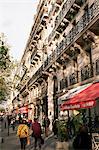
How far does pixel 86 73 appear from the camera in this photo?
21.2 m

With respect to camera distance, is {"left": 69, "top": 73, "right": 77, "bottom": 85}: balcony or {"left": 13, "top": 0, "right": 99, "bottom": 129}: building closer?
{"left": 13, "top": 0, "right": 99, "bottom": 129}: building

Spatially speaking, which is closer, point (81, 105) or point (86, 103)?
point (86, 103)

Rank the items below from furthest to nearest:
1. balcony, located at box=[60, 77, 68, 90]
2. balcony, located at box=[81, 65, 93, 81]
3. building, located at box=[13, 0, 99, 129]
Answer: balcony, located at box=[60, 77, 68, 90]
balcony, located at box=[81, 65, 93, 81]
building, located at box=[13, 0, 99, 129]

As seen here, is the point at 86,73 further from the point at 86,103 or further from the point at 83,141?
the point at 86,103

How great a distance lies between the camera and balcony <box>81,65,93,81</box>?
2039cm

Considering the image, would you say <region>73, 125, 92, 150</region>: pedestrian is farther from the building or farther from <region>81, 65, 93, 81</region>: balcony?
<region>81, 65, 93, 81</region>: balcony

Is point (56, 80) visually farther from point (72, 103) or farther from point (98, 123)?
point (72, 103)

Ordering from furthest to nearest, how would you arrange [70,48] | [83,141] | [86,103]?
[70,48], [83,141], [86,103]

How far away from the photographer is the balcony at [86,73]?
20.4 metres

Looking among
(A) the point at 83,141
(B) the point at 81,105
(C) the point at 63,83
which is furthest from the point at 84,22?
(B) the point at 81,105

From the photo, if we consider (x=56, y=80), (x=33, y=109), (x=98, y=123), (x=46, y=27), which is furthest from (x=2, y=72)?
(x=33, y=109)

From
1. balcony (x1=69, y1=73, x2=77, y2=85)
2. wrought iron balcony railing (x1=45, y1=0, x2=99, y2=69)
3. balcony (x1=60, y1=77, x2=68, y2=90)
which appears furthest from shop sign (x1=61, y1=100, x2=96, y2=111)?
balcony (x1=60, y1=77, x2=68, y2=90)

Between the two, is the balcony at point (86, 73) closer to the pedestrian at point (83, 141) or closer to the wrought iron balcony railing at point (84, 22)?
the wrought iron balcony railing at point (84, 22)

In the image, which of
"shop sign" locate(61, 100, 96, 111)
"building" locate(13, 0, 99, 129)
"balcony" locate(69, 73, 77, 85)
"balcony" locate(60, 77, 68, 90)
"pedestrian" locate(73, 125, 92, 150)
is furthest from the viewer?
"balcony" locate(60, 77, 68, 90)
